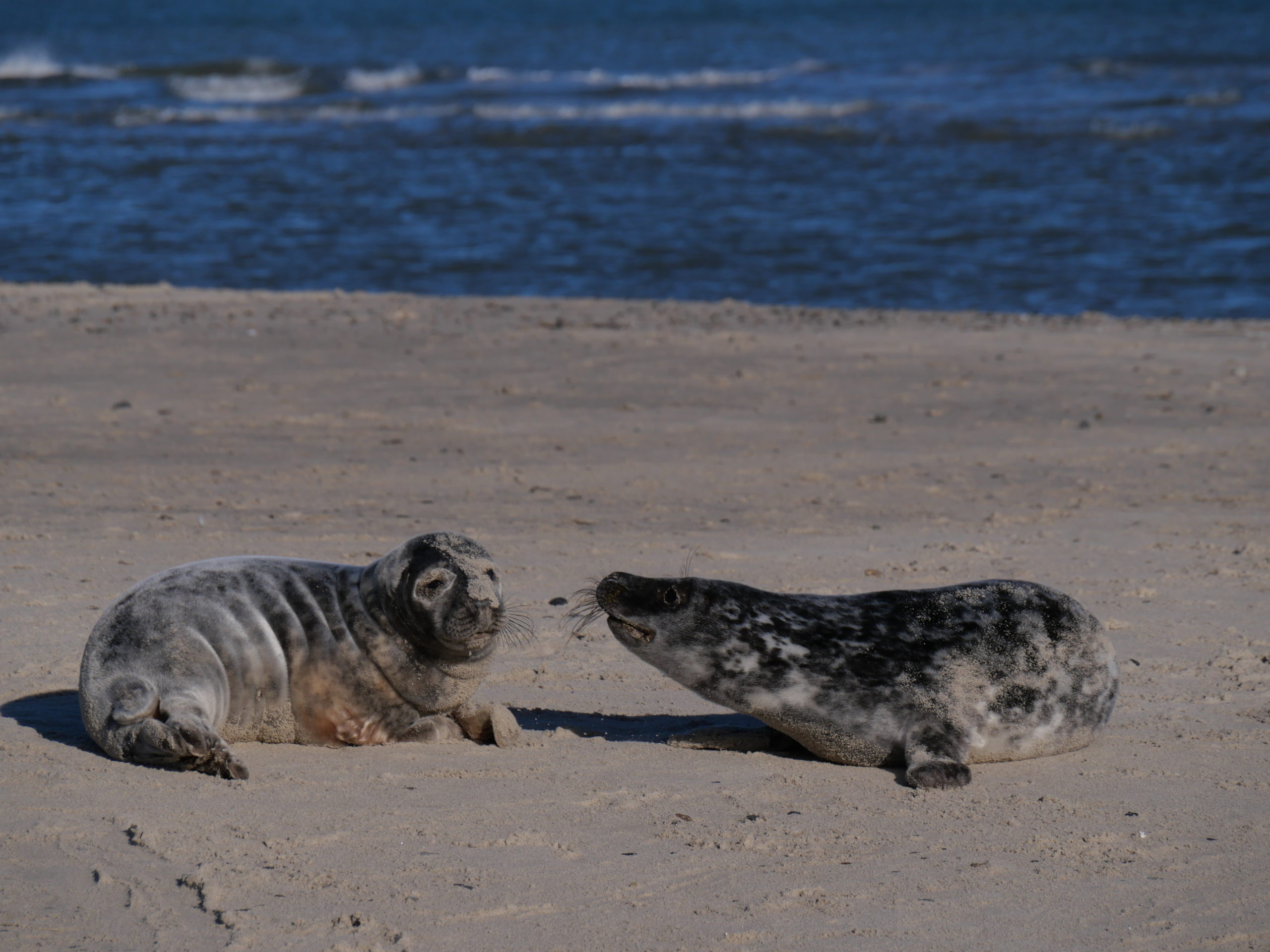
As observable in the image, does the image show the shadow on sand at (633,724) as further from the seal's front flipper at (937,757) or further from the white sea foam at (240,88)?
the white sea foam at (240,88)

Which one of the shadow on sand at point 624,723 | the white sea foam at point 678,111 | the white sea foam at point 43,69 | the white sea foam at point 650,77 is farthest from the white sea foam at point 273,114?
the shadow on sand at point 624,723

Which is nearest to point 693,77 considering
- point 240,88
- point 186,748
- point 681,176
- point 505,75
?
point 505,75

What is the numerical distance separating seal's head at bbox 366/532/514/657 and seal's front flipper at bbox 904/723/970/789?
121 cm

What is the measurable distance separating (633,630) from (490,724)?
1.64 ft

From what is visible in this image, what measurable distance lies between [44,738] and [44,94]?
120ft

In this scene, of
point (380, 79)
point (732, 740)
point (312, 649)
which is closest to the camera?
point (312, 649)

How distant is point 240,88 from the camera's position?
39406 millimetres

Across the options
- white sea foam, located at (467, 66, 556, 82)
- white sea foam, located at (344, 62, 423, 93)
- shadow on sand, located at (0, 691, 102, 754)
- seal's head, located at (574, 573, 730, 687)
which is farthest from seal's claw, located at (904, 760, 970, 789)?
white sea foam, located at (467, 66, 556, 82)

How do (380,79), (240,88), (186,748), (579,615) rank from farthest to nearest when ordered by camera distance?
(380,79) < (240,88) < (579,615) < (186,748)

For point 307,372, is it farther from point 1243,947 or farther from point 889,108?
point 889,108

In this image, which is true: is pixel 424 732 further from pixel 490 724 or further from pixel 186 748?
pixel 186 748

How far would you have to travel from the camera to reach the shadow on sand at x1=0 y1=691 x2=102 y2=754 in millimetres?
4289

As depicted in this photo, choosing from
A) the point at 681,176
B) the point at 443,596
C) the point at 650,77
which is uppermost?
the point at 650,77

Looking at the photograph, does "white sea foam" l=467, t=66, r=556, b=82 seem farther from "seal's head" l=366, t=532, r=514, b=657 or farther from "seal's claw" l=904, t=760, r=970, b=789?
"seal's claw" l=904, t=760, r=970, b=789
